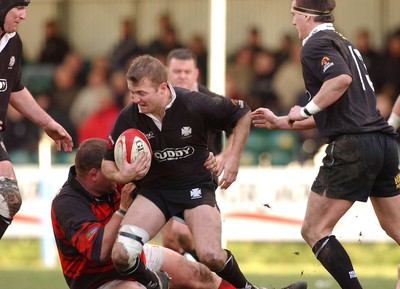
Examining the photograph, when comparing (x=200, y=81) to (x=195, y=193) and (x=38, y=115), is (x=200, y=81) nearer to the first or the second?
(x=38, y=115)

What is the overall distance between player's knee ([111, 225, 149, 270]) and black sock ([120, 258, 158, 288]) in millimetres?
80

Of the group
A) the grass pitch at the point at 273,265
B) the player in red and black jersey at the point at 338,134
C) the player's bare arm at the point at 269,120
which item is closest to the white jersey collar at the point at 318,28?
the player in red and black jersey at the point at 338,134

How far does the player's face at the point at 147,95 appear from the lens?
802cm

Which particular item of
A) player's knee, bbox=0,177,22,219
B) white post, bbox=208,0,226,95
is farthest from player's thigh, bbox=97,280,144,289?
white post, bbox=208,0,226,95

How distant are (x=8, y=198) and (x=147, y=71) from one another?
4.37ft

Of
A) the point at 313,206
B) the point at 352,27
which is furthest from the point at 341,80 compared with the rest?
the point at 352,27

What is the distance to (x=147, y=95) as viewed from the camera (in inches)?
317

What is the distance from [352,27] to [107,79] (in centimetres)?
400

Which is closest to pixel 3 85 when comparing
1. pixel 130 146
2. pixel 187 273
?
pixel 130 146

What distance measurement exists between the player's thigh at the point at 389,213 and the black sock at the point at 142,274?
175 centimetres

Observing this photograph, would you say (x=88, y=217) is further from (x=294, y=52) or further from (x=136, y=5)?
(x=136, y=5)

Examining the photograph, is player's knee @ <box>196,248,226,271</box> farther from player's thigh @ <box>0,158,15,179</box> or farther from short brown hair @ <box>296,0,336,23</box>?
short brown hair @ <box>296,0,336,23</box>

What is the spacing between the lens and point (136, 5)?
1927cm

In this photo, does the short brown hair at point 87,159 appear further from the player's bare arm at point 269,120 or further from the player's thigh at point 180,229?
the player's thigh at point 180,229
